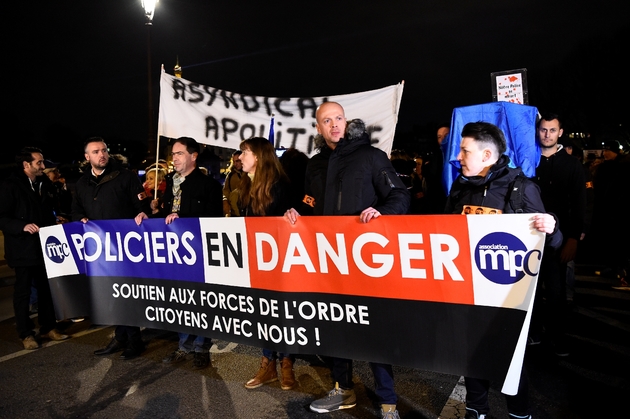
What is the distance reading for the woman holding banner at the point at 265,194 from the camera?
409 cm

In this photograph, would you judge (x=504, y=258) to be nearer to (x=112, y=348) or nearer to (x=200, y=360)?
(x=200, y=360)

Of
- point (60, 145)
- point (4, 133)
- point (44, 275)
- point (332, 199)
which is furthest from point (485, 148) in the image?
point (60, 145)

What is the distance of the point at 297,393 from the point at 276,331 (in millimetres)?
638

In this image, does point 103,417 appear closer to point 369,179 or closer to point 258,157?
point 258,157

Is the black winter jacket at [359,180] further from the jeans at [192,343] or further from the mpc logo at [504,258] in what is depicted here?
the jeans at [192,343]

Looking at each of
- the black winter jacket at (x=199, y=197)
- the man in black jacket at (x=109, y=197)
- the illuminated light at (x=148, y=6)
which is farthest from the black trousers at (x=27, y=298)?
the illuminated light at (x=148, y=6)

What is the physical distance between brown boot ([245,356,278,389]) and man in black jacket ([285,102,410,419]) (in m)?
0.62

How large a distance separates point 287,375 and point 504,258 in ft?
6.77

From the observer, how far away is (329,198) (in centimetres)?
356

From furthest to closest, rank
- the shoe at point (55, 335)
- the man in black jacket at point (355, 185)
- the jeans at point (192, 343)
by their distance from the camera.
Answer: the shoe at point (55, 335) → the jeans at point (192, 343) → the man in black jacket at point (355, 185)

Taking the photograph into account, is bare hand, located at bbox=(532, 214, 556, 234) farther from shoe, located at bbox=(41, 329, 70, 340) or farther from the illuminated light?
the illuminated light

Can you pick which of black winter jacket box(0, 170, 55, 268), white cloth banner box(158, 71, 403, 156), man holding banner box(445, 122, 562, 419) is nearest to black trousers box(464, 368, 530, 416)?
man holding banner box(445, 122, 562, 419)

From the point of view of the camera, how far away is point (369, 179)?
344 cm

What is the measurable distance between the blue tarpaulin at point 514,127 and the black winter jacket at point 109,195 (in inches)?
120
